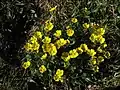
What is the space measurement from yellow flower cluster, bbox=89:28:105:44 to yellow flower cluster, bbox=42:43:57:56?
0.39 metres

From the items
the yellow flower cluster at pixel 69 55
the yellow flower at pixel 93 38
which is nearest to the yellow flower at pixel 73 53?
the yellow flower cluster at pixel 69 55

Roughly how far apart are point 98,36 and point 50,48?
0.50 m

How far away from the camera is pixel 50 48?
3.74 meters

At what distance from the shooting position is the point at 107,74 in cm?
411

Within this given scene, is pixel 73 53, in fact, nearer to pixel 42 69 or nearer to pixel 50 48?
pixel 50 48

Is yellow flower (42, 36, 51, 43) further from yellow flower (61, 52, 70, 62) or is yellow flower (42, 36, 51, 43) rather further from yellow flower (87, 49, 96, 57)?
yellow flower (87, 49, 96, 57)

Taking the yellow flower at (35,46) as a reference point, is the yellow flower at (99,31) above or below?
above

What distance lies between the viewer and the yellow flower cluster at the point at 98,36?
3855 millimetres

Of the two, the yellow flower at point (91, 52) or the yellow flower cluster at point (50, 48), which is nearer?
the yellow flower cluster at point (50, 48)

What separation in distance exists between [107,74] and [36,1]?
1.26m

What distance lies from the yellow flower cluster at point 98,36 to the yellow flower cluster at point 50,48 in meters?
0.39

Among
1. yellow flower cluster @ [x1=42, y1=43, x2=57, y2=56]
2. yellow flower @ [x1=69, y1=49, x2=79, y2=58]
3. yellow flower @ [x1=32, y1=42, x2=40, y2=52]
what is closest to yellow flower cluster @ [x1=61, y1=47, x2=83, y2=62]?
yellow flower @ [x1=69, y1=49, x2=79, y2=58]

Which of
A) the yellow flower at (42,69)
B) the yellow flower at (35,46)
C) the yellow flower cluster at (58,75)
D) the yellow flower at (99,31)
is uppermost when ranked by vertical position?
the yellow flower at (99,31)

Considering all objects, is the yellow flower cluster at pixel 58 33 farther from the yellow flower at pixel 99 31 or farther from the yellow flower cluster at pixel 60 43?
the yellow flower at pixel 99 31
